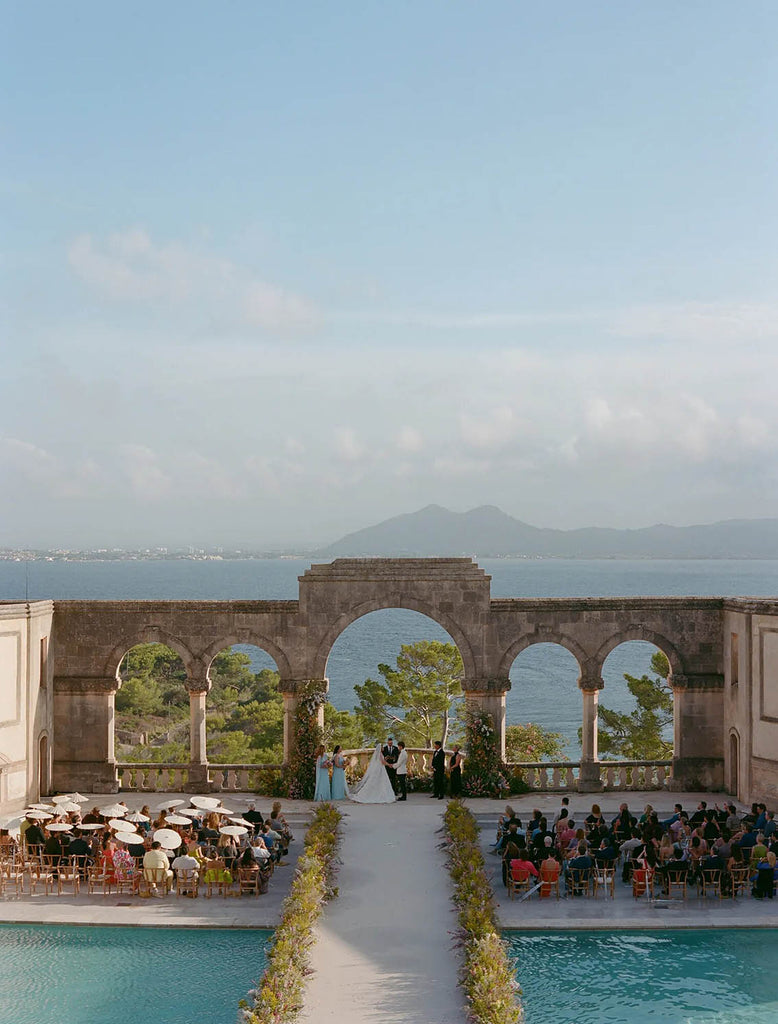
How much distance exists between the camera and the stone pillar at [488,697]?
3306 centimetres

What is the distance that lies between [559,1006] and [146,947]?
25.9 ft

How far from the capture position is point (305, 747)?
32469 millimetres

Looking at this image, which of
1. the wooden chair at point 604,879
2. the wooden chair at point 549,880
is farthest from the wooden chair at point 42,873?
the wooden chair at point 604,879

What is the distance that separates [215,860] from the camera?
24.9 m

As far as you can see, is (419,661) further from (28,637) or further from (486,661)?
(28,637)

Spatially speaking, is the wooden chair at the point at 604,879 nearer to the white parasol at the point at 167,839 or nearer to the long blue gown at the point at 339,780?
the long blue gown at the point at 339,780

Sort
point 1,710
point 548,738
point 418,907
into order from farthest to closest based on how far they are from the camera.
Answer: point 548,738, point 1,710, point 418,907

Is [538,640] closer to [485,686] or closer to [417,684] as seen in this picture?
[485,686]

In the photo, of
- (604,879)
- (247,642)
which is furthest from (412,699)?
(604,879)

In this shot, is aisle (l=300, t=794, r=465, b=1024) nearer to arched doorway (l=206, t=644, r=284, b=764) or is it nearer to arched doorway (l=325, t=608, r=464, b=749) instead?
arched doorway (l=325, t=608, r=464, b=749)

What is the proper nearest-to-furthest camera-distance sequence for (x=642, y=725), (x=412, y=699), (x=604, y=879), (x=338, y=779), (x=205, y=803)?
(x=604, y=879) → (x=205, y=803) → (x=338, y=779) → (x=642, y=725) → (x=412, y=699)

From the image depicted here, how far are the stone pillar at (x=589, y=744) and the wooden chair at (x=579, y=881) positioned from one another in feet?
27.9

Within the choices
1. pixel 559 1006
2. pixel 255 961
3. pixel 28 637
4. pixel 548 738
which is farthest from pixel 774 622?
pixel 548 738

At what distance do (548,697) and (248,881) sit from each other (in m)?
108
